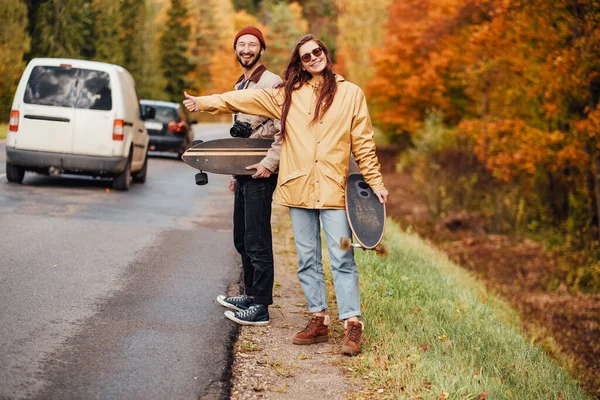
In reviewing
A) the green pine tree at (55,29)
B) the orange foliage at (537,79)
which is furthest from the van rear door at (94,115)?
the green pine tree at (55,29)

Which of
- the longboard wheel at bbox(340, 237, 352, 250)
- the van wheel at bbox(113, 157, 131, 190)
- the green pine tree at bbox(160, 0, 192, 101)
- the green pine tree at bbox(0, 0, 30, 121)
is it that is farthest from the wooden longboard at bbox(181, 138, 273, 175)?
the green pine tree at bbox(160, 0, 192, 101)

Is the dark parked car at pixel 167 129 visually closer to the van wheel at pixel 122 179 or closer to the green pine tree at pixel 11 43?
the van wheel at pixel 122 179

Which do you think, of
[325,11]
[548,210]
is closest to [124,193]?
[548,210]

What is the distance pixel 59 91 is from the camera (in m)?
13.2

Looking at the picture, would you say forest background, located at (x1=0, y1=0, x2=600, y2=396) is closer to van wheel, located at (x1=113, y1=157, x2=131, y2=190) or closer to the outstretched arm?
the outstretched arm

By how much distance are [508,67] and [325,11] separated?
311ft

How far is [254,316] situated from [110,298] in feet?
4.28

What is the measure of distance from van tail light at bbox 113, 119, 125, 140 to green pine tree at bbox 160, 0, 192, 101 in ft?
201

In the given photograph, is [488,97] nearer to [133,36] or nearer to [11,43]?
[11,43]

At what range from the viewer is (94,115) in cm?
1328

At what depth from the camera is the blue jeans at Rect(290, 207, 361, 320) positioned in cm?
531

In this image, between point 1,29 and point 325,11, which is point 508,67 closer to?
point 1,29

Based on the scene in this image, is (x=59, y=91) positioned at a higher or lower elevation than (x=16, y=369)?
higher

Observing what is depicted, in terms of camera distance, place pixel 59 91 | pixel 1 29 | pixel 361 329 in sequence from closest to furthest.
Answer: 1. pixel 361 329
2. pixel 59 91
3. pixel 1 29
